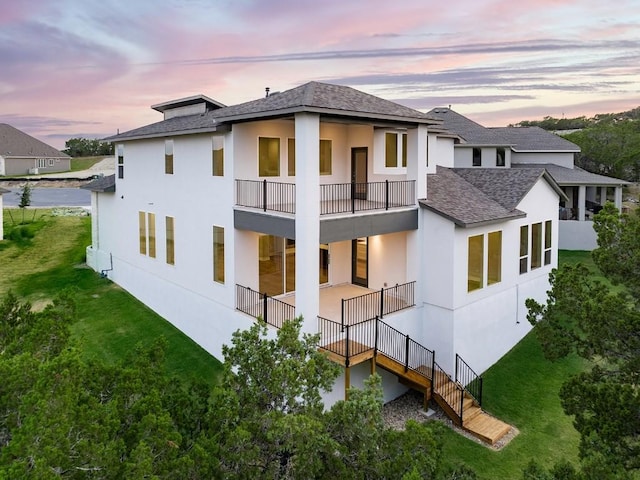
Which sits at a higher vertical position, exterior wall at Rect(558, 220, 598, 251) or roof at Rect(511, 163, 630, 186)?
roof at Rect(511, 163, 630, 186)

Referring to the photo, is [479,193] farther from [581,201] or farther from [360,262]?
[581,201]

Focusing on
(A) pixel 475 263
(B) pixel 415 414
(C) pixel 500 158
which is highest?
(C) pixel 500 158

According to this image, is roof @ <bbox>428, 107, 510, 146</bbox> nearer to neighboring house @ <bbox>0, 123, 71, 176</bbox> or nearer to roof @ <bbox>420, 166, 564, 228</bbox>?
roof @ <bbox>420, 166, 564, 228</bbox>

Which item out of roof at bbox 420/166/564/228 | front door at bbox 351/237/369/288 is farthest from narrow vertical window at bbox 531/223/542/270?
front door at bbox 351/237/369/288

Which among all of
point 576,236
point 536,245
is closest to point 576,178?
point 576,236

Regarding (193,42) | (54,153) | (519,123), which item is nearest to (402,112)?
(193,42)

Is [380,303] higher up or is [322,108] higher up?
[322,108]

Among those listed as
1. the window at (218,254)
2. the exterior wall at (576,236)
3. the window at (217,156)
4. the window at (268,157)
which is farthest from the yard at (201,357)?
the window at (268,157)
